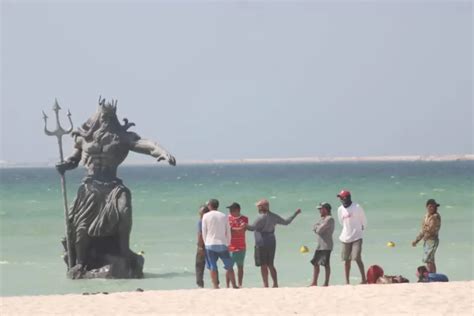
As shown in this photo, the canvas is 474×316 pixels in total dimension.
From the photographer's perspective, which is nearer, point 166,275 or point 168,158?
point 168,158

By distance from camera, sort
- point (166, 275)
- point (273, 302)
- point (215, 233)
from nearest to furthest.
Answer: point (273, 302), point (215, 233), point (166, 275)

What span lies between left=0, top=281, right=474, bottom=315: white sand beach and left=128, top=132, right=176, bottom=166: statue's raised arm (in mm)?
2867

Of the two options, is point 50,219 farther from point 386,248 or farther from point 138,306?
point 138,306

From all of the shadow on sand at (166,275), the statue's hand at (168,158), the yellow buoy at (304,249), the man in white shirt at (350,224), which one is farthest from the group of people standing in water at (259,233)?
the yellow buoy at (304,249)

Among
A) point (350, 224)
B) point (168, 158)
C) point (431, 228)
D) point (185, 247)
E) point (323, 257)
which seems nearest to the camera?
point (350, 224)

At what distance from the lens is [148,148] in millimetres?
16453

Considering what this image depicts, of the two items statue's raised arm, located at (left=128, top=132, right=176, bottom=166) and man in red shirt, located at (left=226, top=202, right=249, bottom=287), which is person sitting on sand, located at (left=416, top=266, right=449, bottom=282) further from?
statue's raised arm, located at (left=128, top=132, right=176, bottom=166)

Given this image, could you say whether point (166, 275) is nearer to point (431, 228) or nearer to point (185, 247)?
point (431, 228)

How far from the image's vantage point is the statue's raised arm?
16094 mm

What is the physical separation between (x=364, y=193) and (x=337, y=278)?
154 feet

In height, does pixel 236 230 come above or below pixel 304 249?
above

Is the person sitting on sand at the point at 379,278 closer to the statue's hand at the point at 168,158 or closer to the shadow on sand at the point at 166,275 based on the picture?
the statue's hand at the point at 168,158

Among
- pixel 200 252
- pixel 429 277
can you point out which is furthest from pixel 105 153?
pixel 429 277

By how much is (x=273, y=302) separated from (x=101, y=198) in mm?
4802
